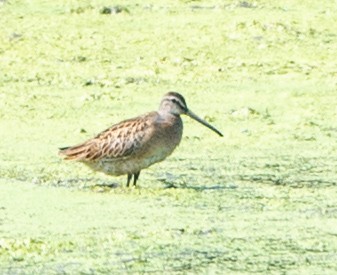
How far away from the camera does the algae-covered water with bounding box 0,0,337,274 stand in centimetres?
530

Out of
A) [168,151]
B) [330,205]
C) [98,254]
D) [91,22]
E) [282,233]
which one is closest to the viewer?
[98,254]

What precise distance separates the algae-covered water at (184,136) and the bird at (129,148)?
99 mm

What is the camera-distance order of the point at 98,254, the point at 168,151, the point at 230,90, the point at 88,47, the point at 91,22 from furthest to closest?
the point at 91,22, the point at 88,47, the point at 230,90, the point at 168,151, the point at 98,254

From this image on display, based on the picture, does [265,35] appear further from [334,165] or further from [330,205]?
[330,205]

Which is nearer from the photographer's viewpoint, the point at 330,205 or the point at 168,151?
the point at 330,205

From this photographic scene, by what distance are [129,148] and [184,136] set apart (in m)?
1.10

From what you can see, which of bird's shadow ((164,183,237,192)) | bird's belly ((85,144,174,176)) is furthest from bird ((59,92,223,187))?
bird's shadow ((164,183,237,192))

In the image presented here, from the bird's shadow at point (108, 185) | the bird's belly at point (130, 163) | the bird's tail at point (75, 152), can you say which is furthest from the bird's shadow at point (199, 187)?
the bird's tail at point (75, 152)

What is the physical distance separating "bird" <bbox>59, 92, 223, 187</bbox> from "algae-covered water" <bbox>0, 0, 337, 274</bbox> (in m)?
0.10

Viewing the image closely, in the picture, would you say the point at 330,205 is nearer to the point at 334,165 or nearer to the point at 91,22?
the point at 334,165

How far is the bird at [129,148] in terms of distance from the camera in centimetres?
661

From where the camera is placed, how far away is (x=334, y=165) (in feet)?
22.5

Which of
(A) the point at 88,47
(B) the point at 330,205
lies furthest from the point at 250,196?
(A) the point at 88,47

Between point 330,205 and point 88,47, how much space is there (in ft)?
13.4
